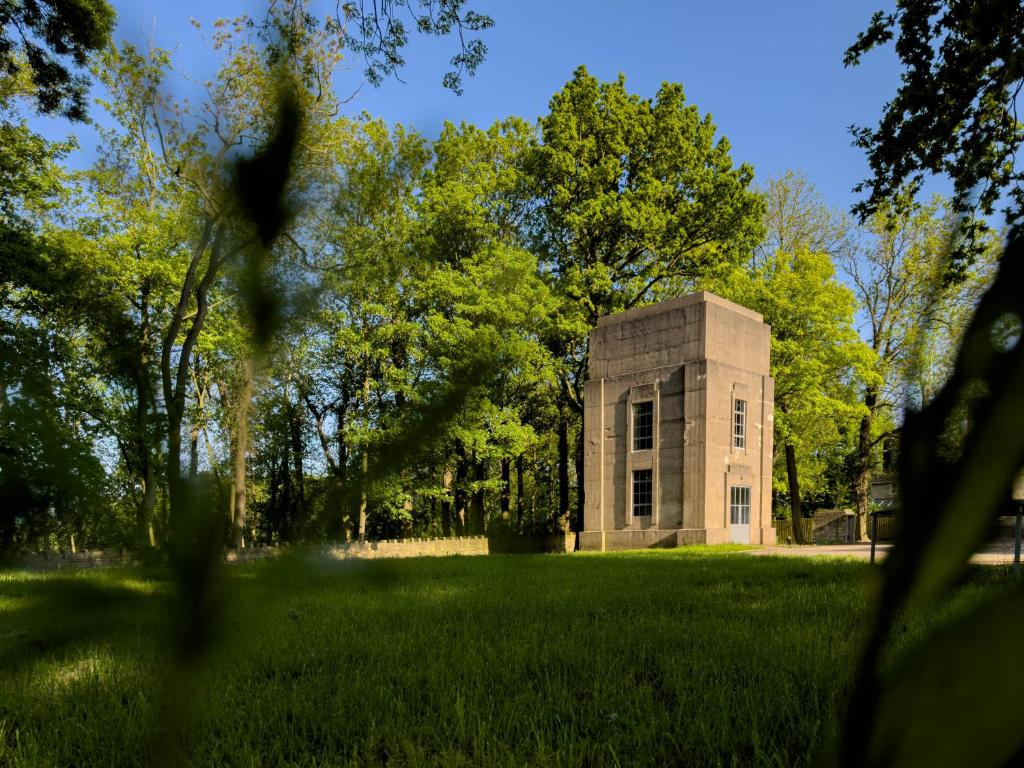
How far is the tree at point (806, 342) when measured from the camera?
20.7 metres

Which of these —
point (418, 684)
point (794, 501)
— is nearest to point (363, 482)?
point (418, 684)

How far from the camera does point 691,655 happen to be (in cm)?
Answer: 318

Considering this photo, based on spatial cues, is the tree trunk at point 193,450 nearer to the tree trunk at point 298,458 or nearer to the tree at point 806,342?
the tree trunk at point 298,458

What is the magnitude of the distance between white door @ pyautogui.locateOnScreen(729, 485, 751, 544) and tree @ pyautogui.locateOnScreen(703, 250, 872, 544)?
385cm

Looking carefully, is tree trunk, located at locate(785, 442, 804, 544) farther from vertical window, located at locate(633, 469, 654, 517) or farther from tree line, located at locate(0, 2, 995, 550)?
tree line, located at locate(0, 2, 995, 550)

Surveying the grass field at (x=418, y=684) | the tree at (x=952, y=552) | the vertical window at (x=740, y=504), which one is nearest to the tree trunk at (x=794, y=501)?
the vertical window at (x=740, y=504)

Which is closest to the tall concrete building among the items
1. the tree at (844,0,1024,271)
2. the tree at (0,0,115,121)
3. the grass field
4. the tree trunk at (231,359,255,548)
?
the tree at (844,0,1024,271)

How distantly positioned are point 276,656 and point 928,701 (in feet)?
11.7

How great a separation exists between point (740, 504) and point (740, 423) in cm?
221

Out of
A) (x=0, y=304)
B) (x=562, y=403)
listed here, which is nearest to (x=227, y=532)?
(x=0, y=304)

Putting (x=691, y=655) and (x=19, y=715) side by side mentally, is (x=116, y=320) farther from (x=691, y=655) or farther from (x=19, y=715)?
(x=691, y=655)

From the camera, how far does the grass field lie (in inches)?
23.4

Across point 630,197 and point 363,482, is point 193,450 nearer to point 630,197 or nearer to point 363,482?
point 363,482

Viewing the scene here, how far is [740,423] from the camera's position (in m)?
18.8
